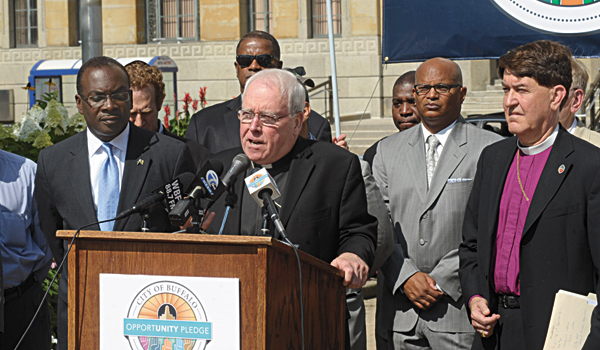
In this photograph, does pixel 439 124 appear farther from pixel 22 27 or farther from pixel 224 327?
pixel 22 27

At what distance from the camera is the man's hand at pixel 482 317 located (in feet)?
11.4

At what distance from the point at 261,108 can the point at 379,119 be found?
18.1 metres

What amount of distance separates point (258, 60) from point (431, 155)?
1.47 metres

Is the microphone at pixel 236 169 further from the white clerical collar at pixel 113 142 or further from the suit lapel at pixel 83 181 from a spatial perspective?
the white clerical collar at pixel 113 142

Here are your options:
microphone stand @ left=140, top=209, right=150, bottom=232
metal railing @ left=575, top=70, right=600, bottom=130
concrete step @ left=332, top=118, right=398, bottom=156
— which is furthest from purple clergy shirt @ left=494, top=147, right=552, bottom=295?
concrete step @ left=332, top=118, right=398, bottom=156

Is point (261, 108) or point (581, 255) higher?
point (261, 108)

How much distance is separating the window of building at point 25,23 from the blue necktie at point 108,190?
23.1 metres

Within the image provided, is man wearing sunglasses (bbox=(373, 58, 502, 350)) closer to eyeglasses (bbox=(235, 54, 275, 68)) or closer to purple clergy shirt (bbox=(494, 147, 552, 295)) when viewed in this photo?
purple clergy shirt (bbox=(494, 147, 552, 295))

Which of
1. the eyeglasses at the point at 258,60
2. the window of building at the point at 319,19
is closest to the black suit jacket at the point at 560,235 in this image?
the eyeglasses at the point at 258,60

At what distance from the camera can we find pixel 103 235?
9.06ft

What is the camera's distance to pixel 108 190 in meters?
3.99

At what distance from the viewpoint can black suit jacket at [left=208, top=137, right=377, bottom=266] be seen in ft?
11.4

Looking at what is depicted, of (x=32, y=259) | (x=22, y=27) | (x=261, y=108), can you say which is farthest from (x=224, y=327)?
(x=22, y=27)

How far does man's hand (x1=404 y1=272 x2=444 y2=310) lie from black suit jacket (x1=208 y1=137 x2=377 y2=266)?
63cm
